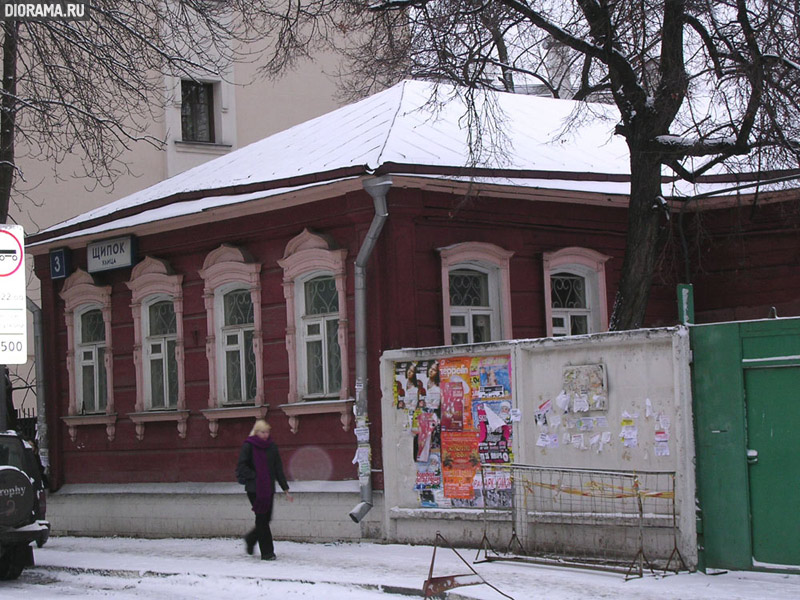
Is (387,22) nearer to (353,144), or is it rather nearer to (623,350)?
(353,144)

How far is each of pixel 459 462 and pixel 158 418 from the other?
5893 millimetres

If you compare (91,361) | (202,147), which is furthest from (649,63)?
(202,147)

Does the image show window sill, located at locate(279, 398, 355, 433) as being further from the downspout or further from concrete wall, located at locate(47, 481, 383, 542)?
the downspout

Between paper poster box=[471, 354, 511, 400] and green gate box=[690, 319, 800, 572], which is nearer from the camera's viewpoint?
green gate box=[690, 319, 800, 572]

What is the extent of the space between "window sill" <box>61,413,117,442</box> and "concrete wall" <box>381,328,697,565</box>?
644 cm

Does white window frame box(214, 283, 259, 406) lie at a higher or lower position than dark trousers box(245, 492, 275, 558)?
higher

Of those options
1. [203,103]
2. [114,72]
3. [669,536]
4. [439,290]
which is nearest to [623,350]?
[669,536]

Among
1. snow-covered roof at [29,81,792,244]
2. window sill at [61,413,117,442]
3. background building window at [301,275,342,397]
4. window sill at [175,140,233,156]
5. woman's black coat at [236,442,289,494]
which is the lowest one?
woman's black coat at [236,442,289,494]

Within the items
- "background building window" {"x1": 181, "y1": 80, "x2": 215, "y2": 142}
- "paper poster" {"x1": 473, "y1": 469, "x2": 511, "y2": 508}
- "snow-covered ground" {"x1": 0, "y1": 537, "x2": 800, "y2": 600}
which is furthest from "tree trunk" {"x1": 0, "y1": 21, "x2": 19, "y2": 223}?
"background building window" {"x1": 181, "y1": 80, "x2": 215, "y2": 142}

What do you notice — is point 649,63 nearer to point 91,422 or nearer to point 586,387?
point 586,387

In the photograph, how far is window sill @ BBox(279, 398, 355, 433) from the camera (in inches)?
573

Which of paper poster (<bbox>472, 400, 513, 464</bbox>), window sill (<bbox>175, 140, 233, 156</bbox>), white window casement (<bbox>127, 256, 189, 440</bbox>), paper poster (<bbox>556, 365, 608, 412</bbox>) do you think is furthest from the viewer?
window sill (<bbox>175, 140, 233, 156</bbox>)

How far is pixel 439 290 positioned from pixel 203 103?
16.4 m

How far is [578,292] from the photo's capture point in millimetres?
16703
